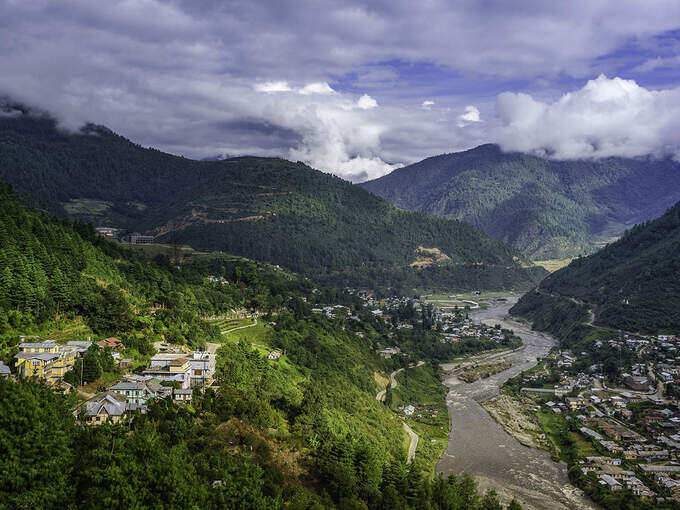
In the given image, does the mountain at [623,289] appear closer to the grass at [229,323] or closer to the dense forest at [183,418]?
the dense forest at [183,418]

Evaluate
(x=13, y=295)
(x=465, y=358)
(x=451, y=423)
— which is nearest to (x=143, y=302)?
(x=13, y=295)

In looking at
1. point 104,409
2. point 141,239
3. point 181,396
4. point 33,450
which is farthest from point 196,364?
point 141,239

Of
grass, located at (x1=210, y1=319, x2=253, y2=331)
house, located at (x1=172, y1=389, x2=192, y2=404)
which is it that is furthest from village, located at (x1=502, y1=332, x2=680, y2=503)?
house, located at (x1=172, y1=389, x2=192, y2=404)

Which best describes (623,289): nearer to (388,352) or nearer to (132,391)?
(388,352)

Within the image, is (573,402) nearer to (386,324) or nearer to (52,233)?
(386,324)

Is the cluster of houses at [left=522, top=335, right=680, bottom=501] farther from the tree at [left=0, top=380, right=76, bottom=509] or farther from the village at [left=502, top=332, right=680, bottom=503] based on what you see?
the tree at [left=0, top=380, right=76, bottom=509]

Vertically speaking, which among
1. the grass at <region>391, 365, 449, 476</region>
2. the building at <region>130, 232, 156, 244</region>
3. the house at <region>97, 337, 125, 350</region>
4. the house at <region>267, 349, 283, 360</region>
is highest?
the building at <region>130, 232, 156, 244</region>

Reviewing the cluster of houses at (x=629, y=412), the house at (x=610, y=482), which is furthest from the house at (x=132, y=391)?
the cluster of houses at (x=629, y=412)
